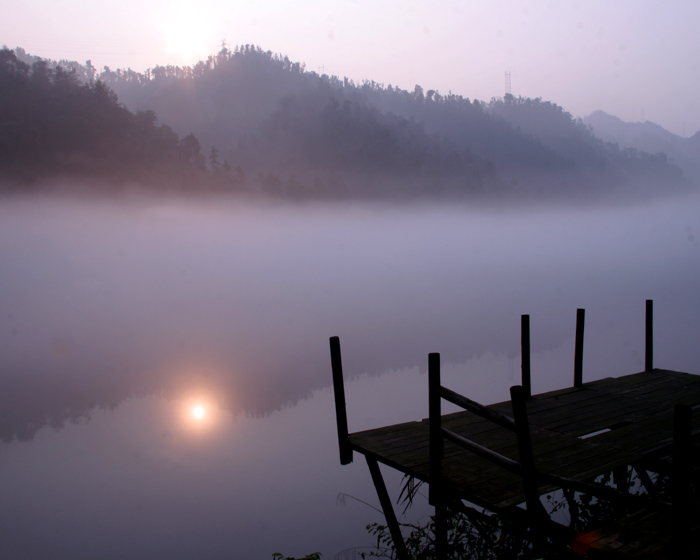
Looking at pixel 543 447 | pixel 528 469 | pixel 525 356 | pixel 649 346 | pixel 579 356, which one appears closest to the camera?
pixel 528 469

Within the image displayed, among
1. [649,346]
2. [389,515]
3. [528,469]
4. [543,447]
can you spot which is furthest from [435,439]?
[649,346]

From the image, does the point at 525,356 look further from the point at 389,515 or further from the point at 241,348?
the point at 241,348

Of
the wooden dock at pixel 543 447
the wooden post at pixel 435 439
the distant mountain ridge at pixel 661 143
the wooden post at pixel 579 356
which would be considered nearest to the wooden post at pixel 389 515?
the wooden dock at pixel 543 447

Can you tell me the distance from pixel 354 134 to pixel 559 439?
294 ft

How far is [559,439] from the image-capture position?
17.8ft

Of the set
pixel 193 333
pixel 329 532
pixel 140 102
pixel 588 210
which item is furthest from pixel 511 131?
pixel 329 532

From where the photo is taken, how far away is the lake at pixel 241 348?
41.5 feet

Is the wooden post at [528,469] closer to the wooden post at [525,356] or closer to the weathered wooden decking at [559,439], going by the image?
the weathered wooden decking at [559,439]

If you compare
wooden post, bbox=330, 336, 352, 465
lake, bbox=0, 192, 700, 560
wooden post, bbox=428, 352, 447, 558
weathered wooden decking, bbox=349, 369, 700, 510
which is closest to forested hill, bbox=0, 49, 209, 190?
lake, bbox=0, 192, 700, 560

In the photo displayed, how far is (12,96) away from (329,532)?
2082 inches

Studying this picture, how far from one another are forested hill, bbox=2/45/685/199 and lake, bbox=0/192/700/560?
7.06 m

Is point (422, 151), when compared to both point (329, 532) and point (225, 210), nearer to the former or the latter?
point (225, 210)

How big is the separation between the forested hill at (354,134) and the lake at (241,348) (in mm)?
7060

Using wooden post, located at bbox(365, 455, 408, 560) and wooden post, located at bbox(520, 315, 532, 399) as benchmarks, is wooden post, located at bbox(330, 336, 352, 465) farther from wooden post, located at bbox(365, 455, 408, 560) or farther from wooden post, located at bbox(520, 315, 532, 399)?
wooden post, located at bbox(520, 315, 532, 399)
